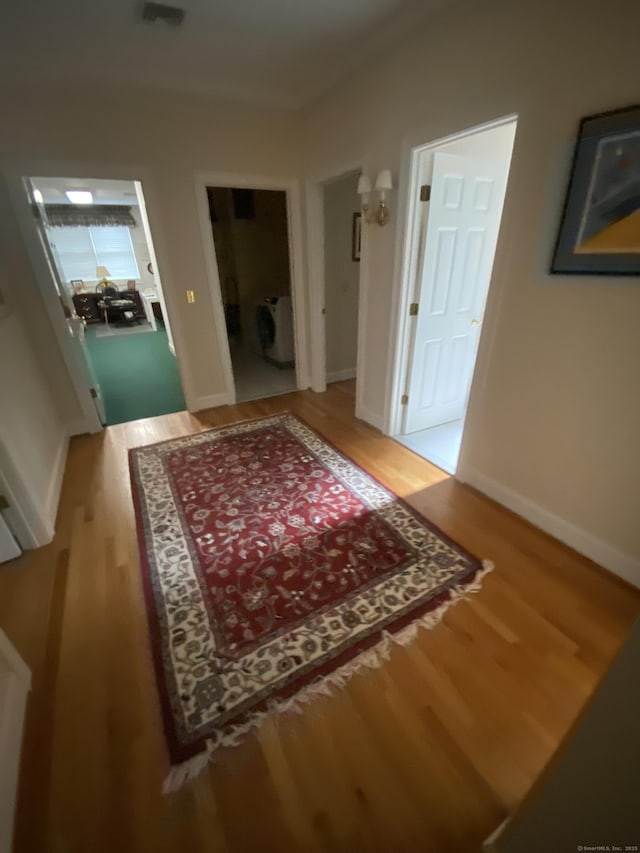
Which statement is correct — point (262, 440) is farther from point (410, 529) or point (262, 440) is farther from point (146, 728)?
point (146, 728)

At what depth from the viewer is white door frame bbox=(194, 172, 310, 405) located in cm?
308

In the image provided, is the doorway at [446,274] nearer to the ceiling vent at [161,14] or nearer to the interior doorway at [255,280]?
the ceiling vent at [161,14]

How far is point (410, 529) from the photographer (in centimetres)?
201

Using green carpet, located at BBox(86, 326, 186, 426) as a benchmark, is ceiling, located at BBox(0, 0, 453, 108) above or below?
above

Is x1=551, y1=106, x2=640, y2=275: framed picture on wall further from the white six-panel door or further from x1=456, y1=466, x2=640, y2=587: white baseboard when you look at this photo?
x1=456, y1=466, x2=640, y2=587: white baseboard

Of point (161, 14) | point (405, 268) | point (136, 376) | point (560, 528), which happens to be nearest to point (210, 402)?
point (136, 376)

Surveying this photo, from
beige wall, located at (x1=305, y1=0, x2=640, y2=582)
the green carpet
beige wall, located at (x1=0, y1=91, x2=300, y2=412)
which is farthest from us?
the green carpet

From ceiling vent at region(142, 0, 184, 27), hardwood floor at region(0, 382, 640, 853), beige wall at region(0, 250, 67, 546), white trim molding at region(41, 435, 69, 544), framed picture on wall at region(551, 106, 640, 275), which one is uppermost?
ceiling vent at region(142, 0, 184, 27)

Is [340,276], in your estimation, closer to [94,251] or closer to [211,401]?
[211,401]

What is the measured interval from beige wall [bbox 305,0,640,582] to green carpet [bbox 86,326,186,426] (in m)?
3.15

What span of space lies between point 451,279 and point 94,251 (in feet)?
31.3

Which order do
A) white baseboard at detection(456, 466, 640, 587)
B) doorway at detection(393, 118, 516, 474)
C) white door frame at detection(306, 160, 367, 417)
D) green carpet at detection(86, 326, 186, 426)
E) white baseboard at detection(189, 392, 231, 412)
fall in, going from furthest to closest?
green carpet at detection(86, 326, 186, 426) → white baseboard at detection(189, 392, 231, 412) → white door frame at detection(306, 160, 367, 417) → doorway at detection(393, 118, 516, 474) → white baseboard at detection(456, 466, 640, 587)

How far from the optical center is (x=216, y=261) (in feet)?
11.8

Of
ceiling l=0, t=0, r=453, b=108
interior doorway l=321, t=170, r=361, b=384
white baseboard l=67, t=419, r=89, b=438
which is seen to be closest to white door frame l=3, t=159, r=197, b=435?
white baseboard l=67, t=419, r=89, b=438
